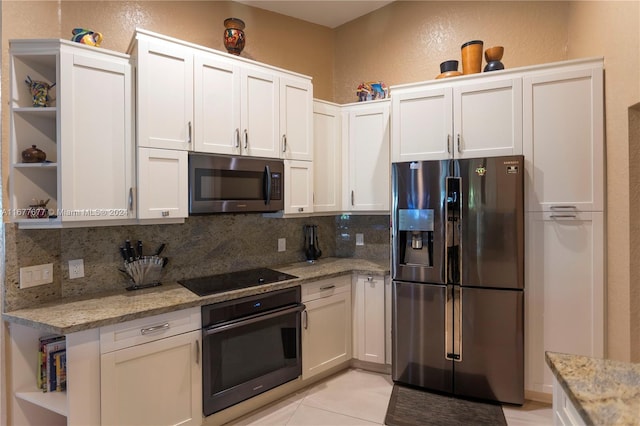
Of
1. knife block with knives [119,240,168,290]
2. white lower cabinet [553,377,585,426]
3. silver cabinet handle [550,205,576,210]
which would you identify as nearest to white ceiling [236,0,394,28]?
knife block with knives [119,240,168,290]

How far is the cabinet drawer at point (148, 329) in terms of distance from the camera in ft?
6.23

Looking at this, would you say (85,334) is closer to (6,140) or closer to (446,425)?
(6,140)

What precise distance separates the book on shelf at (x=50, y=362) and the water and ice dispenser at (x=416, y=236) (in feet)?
7.40

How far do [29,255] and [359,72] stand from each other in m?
3.20

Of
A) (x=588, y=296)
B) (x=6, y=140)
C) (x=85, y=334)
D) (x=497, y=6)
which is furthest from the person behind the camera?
(x=497, y=6)

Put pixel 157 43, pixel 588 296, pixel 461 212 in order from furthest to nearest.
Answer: pixel 461 212 → pixel 588 296 → pixel 157 43

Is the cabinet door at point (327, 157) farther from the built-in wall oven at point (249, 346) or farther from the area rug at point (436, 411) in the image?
the area rug at point (436, 411)

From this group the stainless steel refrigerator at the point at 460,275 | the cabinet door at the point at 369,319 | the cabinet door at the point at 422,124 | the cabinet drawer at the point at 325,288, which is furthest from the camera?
the cabinet door at the point at 369,319

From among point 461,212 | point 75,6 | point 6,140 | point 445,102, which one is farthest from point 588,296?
point 75,6

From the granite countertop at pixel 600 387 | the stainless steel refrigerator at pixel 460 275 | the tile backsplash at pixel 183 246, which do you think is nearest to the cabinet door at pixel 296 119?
the tile backsplash at pixel 183 246

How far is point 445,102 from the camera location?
274cm

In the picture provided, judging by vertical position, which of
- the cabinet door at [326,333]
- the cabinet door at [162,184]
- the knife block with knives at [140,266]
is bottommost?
the cabinet door at [326,333]

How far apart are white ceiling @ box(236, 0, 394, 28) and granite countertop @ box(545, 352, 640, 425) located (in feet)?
11.1

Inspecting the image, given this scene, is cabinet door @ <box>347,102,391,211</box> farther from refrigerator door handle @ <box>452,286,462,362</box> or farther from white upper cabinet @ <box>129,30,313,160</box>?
refrigerator door handle @ <box>452,286,462,362</box>
